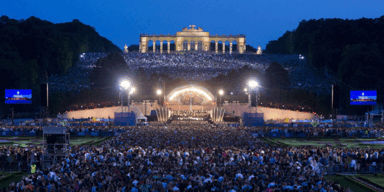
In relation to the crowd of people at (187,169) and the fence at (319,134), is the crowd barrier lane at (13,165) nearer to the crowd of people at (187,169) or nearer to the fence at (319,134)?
the crowd of people at (187,169)

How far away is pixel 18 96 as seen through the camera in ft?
228

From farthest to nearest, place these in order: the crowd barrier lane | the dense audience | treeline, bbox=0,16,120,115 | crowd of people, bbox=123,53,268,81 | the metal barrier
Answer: crowd of people, bbox=123,53,268,81
the dense audience
treeline, bbox=0,16,120,115
the crowd barrier lane
the metal barrier

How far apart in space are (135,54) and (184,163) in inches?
5009

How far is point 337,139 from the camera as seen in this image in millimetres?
48375

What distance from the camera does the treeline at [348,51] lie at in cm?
8269

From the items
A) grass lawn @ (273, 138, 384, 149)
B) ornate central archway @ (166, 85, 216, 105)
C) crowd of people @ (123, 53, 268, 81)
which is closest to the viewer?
grass lawn @ (273, 138, 384, 149)

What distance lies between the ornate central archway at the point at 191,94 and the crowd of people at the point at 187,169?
202ft

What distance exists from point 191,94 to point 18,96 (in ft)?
119

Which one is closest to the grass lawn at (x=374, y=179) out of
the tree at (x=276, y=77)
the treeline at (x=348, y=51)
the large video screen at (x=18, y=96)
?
the large video screen at (x=18, y=96)

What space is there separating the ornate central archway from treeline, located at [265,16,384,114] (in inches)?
1000

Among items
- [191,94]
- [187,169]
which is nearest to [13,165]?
[187,169]

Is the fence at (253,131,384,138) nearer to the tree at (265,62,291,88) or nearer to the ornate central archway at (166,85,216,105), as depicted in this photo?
the ornate central archway at (166,85,216,105)

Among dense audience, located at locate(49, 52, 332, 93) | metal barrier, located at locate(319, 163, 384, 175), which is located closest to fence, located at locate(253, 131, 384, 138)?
metal barrier, located at locate(319, 163, 384, 175)

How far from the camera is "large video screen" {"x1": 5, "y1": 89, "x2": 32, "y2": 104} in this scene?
69125 mm
